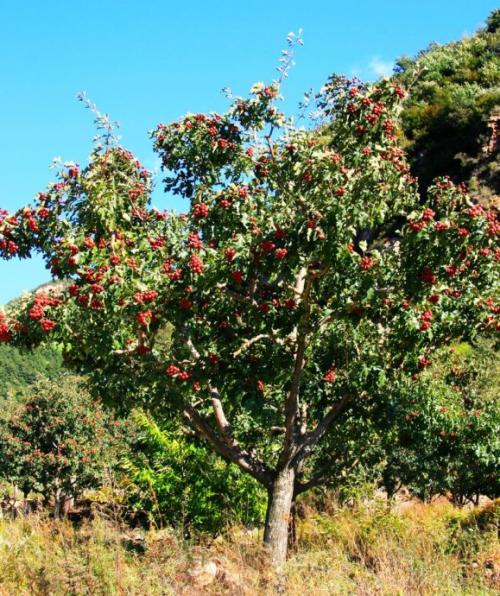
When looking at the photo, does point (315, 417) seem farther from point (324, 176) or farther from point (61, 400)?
point (61, 400)

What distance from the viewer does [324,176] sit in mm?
6992

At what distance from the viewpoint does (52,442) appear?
24.1 m

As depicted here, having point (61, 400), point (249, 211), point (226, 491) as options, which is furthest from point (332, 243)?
point (61, 400)

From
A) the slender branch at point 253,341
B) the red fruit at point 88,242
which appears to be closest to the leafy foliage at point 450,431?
the slender branch at point 253,341

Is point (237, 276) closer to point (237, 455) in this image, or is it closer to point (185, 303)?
point (185, 303)

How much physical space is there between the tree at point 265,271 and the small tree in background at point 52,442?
53.9ft

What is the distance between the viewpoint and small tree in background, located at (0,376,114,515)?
24.2 meters

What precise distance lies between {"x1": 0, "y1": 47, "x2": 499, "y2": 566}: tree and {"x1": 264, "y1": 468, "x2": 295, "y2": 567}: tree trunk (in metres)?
0.02

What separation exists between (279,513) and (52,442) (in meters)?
17.7

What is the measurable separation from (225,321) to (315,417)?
8.23ft

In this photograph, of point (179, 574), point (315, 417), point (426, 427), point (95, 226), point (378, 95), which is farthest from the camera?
point (426, 427)

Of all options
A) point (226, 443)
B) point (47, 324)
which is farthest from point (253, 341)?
point (47, 324)

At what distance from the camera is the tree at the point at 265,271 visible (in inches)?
263

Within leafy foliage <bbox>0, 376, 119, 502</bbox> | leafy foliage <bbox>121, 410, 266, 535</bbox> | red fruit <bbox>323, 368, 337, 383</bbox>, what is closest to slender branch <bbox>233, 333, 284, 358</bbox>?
red fruit <bbox>323, 368, 337, 383</bbox>
